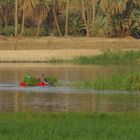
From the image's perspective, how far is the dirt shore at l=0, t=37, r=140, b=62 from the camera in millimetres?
77188

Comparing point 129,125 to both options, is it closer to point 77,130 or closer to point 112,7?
point 77,130

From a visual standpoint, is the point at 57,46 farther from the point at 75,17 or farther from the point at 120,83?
the point at 120,83

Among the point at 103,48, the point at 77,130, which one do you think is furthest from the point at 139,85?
the point at 103,48

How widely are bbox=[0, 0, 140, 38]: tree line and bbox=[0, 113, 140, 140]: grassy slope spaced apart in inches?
2302

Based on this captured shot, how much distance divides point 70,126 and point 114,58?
48.2 meters

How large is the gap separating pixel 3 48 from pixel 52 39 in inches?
199

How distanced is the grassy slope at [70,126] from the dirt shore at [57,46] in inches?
2109

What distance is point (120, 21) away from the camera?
86.8 metres

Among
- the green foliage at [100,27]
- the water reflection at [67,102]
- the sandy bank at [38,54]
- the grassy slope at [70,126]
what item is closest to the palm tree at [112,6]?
the green foliage at [100,27]

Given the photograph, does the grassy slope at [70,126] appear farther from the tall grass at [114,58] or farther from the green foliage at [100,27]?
the green foliage at [100,27]

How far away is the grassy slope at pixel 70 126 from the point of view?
58.5 ft

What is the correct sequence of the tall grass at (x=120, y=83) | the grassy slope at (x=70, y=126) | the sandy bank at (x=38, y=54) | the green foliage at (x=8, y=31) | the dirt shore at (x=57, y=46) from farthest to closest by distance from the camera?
the green foliage at (x=8, y=31), the dirt shore at (x=57, y=46), the sandy bank at (x=38, y=54), the tall grass at (x=120, y=83), the grassy slope at (x=70, y=126)

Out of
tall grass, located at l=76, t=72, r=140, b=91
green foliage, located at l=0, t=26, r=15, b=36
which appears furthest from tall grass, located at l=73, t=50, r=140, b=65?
tall grass, located at l=76, t=72, r=140, b=91

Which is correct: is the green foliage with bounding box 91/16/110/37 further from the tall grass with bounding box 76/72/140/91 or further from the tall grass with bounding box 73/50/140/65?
the tall grass with bounding box 76/72/140/91
